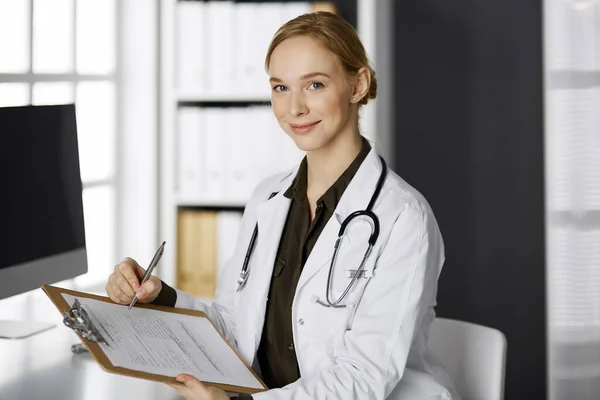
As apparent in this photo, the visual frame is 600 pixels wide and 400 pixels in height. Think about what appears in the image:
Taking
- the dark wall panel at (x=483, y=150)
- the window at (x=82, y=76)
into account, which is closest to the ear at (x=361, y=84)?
the window at (x=82, y=76)

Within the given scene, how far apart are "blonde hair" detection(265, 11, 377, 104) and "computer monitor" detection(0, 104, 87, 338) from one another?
1.77ft

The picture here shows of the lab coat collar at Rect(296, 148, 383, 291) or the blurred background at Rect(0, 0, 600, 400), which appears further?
the blurred background at Rect(0, 0, 600, 400)

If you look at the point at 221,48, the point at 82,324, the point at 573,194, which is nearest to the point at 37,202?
the point at 82,324

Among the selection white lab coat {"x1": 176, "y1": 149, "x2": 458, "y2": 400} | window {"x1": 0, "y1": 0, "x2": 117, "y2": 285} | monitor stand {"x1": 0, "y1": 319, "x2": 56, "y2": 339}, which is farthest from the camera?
window {"x1": 0, "y1": 0, "x2": 117, "y2": 285}

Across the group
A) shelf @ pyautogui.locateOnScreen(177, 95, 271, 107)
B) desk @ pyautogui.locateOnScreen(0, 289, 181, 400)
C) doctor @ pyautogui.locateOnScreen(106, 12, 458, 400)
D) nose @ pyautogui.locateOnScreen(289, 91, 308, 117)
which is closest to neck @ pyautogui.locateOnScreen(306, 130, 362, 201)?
doctor @ pyautogui.locateOnScreen(106, 12, 458, 400)

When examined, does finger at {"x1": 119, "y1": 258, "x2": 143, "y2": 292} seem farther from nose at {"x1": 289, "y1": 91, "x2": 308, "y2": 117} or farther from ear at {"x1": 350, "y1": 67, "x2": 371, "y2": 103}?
ear at {"x1": 350, "y1": 67, "x2": 371, "y2": 103}

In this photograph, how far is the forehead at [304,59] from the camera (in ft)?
5.25

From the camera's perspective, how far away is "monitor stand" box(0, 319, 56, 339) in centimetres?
188

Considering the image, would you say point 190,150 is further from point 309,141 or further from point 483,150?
point 309,141

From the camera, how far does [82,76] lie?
2844mm

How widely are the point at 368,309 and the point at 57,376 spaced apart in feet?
2.03

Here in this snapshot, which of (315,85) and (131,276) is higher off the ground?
(315,85)

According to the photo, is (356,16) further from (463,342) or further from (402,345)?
(402,345)

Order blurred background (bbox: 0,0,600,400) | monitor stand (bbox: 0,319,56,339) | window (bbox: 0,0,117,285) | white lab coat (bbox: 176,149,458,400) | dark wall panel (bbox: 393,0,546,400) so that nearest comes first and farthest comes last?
white lab coat (bbox: 176,149,458,400)
monitor stand (bbox: 0,319,56,339)
window (bbox: 0,0,117,285)
blurred background (bbox: 0,0,600,400)
dark wall panel (bbox: 393,0,546,400)
